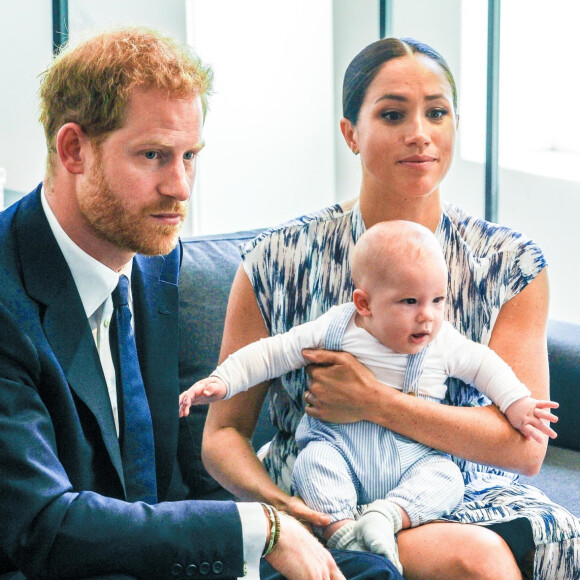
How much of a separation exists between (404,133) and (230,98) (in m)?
3.04

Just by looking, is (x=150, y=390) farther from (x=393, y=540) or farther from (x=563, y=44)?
(x=563, y=44)

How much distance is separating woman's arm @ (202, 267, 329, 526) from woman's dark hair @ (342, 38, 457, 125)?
0.43 meters

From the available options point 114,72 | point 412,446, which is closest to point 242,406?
point 412,446

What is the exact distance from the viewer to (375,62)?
2.06m

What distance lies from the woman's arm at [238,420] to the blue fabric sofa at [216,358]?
1.04 feet

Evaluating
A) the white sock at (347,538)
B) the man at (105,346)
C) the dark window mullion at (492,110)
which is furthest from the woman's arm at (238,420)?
the dark window mullion at (492,110)

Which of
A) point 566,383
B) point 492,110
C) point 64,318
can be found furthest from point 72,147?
point 492,110

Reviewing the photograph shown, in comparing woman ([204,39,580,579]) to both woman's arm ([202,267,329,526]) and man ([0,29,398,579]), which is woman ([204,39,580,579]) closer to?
woman's arm ([202,267,329,526])

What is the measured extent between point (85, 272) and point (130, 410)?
27 cm

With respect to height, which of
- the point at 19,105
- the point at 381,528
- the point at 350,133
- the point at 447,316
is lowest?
the point at 381,528

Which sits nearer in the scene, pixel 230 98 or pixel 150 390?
pixel 150 390

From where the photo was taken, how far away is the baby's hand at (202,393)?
180 cm

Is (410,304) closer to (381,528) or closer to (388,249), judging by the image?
(388,249)

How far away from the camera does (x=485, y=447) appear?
188 cm
